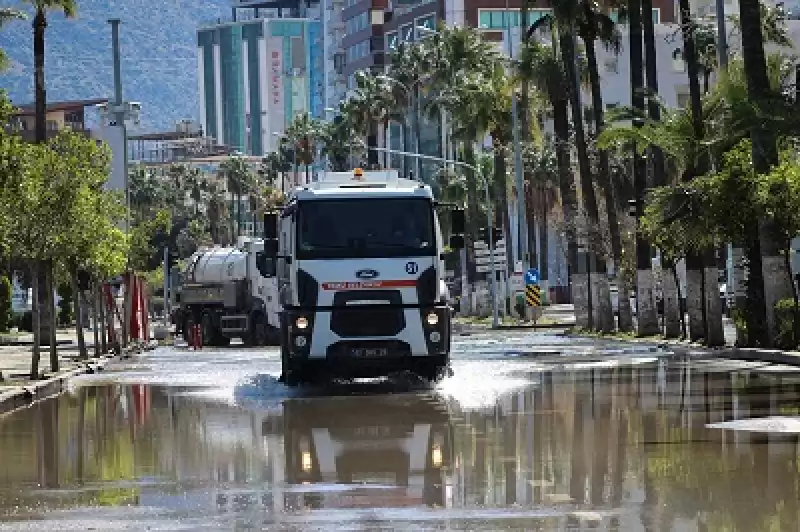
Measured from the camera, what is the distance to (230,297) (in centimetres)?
6444

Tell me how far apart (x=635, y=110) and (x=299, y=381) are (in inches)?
806

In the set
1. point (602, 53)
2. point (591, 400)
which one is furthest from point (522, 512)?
point (602, 53)

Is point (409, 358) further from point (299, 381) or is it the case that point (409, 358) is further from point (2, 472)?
point (2, 472)

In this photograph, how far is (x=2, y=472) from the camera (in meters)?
18.4

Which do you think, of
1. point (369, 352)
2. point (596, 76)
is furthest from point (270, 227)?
point (596, 76)

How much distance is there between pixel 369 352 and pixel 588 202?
3372 centimetres

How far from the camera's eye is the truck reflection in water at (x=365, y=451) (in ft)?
49.9

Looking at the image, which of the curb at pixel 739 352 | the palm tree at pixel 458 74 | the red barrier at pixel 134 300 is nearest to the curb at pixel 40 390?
the curb at pixel 739 352

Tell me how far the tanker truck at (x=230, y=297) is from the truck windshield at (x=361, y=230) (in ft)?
91.4

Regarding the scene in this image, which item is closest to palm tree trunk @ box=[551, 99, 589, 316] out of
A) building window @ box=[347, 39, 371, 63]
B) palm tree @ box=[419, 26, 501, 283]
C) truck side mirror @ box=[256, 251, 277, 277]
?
palm tree @ box=[419, 26, 501, 283]

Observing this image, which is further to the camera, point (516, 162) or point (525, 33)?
point (516, 162)

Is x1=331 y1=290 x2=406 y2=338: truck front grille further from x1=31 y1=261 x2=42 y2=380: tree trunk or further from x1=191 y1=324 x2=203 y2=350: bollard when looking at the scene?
x1=191 y1=324 x2=203 y2=350: bollard

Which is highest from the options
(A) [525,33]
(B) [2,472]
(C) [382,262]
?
(A) [525,33]

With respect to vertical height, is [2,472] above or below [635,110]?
below
